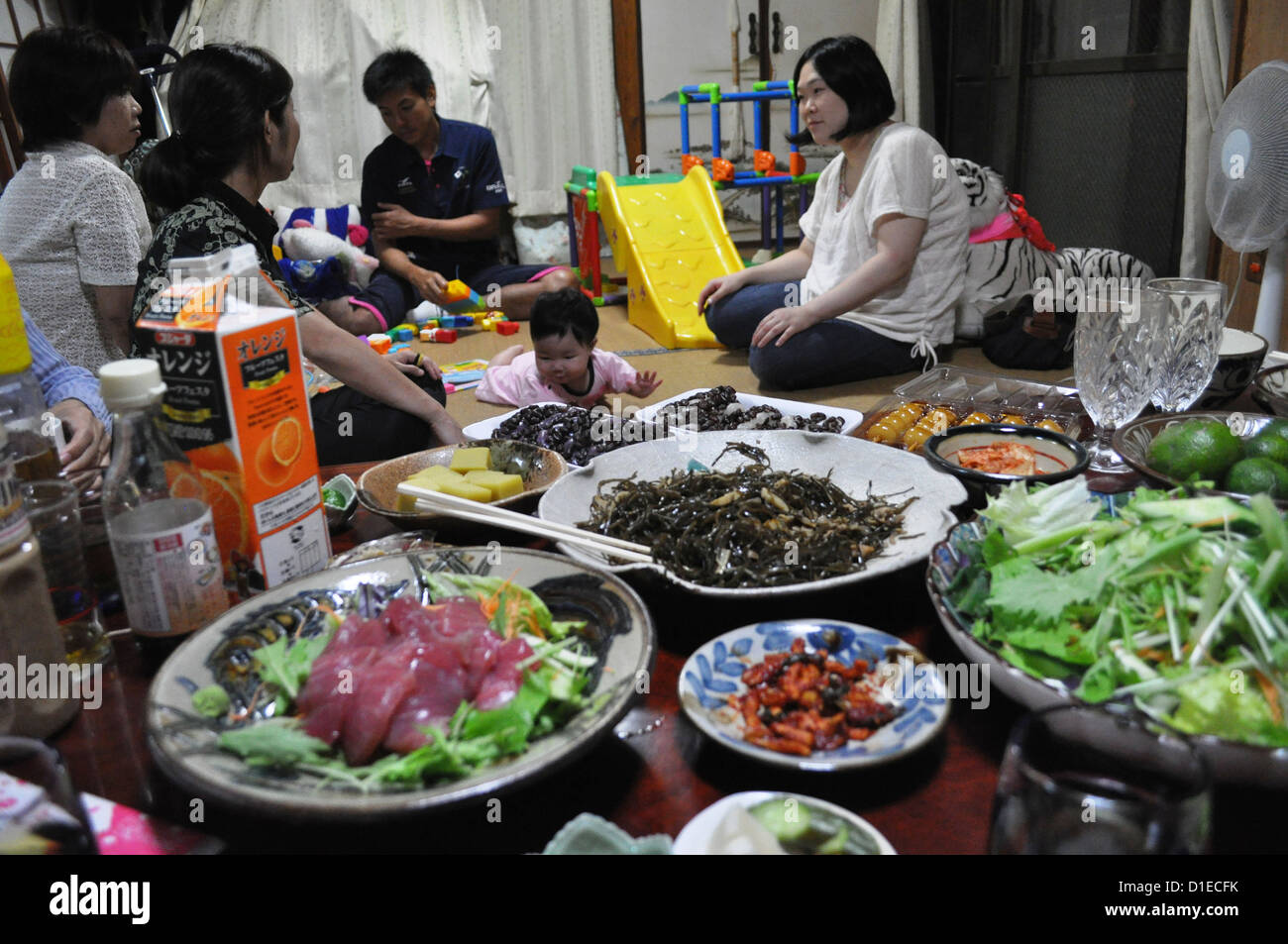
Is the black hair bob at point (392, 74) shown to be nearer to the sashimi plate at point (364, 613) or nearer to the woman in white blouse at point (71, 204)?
the woman in white blouse at point (71, 204)

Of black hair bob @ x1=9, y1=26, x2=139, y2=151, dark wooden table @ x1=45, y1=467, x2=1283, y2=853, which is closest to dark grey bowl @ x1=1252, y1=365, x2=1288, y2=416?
dark wooden table @ x1=45, y1=467, x2=1283, y2=853

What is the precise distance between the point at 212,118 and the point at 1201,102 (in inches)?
158

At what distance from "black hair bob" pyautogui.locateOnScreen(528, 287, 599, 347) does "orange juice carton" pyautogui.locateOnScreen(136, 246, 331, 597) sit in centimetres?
193

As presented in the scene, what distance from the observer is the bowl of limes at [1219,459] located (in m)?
1.10

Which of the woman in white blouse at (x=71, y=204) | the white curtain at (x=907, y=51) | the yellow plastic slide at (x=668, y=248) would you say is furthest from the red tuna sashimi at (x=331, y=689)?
the white curtain at (x=907, y=51)

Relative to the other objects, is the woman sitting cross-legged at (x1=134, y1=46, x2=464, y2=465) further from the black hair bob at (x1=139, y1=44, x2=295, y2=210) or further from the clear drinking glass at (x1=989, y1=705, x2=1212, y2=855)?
the clear drinking glass at (x1=989, y1=705, x2=1212, y2=855)

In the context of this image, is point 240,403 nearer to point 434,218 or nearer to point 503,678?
point 503,678

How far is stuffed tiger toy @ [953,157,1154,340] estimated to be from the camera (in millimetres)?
4031

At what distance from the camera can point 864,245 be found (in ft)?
11.7

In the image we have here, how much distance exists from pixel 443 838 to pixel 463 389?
3.50 metres

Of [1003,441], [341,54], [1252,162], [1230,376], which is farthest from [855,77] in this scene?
[341,54]

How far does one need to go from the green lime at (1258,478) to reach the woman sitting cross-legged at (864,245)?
2.42 meters
